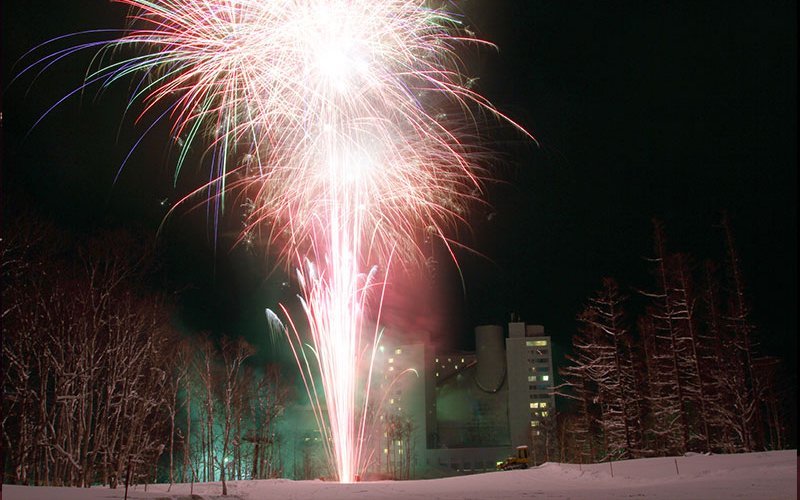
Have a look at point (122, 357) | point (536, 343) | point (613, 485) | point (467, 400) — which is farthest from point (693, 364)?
point (467, 400)

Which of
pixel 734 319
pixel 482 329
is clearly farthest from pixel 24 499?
pixel 482 329

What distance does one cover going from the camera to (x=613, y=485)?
21906mm

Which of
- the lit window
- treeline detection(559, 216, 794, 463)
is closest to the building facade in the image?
the lit window

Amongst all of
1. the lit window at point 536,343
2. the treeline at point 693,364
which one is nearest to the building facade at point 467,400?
the lit window at point 536,343

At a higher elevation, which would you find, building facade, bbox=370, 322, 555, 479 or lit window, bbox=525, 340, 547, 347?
lit window, bbox=525, 340, 547, 347

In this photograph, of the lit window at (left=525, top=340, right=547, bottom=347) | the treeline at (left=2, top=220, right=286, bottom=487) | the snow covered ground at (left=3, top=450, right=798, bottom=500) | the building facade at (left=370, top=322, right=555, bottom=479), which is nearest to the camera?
the snow covered ground at (left=3, top=450, right=798, bottom=500)

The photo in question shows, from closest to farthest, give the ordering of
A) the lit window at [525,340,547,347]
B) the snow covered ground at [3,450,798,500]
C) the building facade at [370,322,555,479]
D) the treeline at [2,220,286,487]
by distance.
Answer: the snow covered ground at [3,450,798,500], the treeline at [2,220,286,487], the building facade at [370,322,555,479], the lit window at [525,340,547,347]

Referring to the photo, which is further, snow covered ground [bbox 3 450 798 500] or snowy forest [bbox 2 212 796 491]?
snowy forest [bbox 2 212 796 491]

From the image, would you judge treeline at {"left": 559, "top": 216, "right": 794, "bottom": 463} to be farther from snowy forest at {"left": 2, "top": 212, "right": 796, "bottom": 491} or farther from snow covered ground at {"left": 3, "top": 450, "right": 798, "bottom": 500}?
snow covered ground at {"left": 3, "top": 450, "right": 798, "bottom": 500}

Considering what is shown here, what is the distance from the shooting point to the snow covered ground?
49.7ft

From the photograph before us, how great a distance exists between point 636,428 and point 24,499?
114 feet

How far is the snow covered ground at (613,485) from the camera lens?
597 inches

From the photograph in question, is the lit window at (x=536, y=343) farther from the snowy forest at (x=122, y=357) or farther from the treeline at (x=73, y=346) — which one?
the treeline at (x=73, y=346)

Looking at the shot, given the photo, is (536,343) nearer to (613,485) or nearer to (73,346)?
(613,485)
